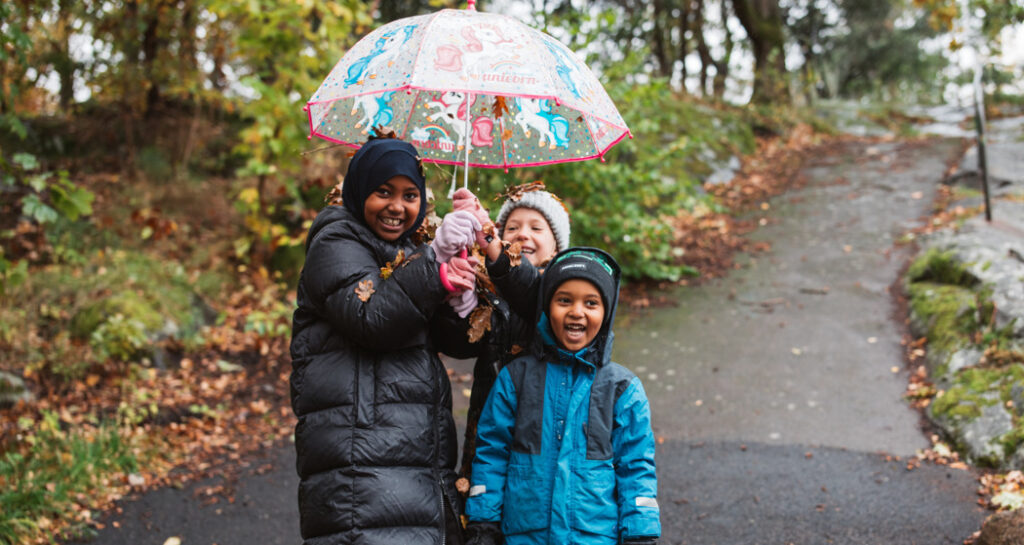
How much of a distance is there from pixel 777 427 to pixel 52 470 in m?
5.05

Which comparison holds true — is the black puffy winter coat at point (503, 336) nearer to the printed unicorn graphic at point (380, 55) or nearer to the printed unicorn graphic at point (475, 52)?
the printed unicorn graphic at point (475, 52)

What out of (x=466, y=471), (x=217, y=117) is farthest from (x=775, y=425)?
(x=217, y=117)

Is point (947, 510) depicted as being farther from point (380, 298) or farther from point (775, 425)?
point (380, 298)

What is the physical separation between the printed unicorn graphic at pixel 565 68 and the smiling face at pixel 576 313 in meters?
0.70

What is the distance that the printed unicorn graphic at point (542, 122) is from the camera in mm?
3080

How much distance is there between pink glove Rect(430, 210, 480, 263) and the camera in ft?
7.52

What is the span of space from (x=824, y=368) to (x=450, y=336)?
16.0 ft

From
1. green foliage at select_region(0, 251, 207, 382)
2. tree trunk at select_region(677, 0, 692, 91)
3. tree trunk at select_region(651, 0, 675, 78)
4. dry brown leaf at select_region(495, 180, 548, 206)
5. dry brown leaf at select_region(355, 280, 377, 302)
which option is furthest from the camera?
tree trunk at select_region(677, 0, 692, 91)

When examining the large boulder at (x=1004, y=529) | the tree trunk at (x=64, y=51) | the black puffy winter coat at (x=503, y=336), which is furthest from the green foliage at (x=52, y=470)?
the tree trunk at (x=64, y=51)

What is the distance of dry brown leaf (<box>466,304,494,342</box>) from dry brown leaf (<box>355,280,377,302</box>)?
0.39 m

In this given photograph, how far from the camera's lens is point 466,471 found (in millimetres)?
2730

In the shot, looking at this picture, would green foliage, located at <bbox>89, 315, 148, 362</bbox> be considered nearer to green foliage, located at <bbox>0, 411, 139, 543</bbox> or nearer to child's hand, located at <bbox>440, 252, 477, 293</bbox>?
green foliage, located at <bbox>0, 411, 139, 543</bbox>

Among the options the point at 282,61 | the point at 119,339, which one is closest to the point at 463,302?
the point at 119,339

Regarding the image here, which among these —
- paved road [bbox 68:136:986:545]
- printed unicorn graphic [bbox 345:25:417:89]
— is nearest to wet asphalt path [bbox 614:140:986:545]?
paved road [bbox 68:136:986:545]
